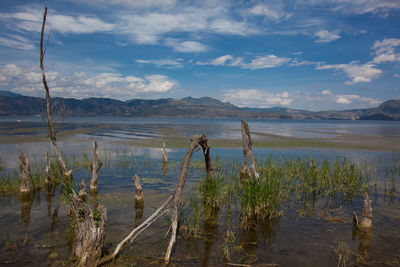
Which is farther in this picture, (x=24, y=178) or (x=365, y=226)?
(x=24, y=178)

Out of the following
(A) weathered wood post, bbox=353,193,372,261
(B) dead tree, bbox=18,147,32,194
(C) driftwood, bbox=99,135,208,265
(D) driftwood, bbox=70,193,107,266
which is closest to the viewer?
(D) driftwood, bbox=70,193,107,266

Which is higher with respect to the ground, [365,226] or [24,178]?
[24,178]

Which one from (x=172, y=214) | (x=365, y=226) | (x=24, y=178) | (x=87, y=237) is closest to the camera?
(x=87, y=237)

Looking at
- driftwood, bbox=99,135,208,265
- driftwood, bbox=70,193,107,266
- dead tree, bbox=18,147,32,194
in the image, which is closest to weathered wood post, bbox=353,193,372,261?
driftwood, bbox=99,135,208,265

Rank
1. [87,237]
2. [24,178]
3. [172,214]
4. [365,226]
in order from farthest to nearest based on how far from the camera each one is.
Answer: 1. [24,178]
2. [365,226]
3. [172,214]
4. [87,237]

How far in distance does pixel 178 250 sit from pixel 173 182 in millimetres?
7375

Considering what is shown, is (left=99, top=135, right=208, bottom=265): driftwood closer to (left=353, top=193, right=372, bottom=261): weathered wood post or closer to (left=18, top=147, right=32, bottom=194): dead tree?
(left=353, top=193, right=372, bottom=261): weathered wood post

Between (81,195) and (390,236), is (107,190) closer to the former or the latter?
(81,195)

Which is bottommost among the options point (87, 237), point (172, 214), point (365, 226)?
point (365, 226)

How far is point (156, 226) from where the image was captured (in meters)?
8.73

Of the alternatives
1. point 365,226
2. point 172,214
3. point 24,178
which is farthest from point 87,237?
point 365,226

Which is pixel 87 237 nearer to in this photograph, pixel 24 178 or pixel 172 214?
pixel 172 214

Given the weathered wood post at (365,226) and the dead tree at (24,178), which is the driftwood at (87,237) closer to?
the dead tree at (24,178)

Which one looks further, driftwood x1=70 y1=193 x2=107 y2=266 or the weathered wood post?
the weathered wood post
